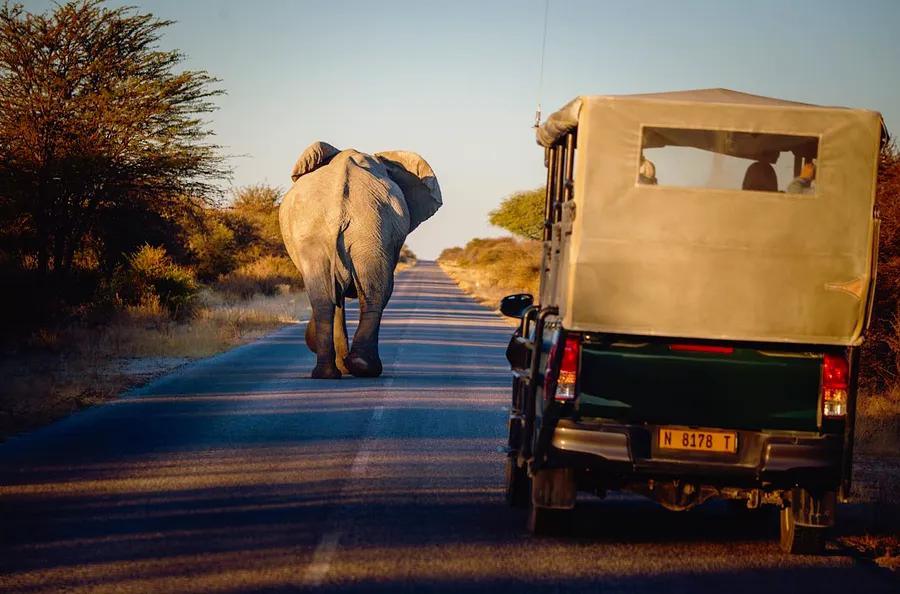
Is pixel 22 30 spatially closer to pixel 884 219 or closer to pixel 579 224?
pixel 884 219

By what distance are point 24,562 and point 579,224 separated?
3.49 m

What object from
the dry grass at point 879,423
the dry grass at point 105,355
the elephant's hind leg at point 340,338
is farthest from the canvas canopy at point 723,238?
the elephant's hind leg at point 340,338

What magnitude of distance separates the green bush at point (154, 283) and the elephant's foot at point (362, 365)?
9805 mm

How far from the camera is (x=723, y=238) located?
6.86m

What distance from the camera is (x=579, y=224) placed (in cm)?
690

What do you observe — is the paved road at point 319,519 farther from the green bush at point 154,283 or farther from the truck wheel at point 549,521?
the green bush at point 154,283

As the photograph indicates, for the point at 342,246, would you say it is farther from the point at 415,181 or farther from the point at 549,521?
the point at 549,521

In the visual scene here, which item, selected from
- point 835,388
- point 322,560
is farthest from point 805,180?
point 322,560

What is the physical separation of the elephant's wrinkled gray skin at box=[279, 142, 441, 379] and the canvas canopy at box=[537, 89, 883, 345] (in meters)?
8.55

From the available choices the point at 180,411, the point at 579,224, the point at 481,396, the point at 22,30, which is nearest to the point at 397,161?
the point at 481,396

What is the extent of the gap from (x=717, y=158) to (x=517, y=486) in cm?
258

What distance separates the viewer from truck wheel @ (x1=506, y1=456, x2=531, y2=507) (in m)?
8.12

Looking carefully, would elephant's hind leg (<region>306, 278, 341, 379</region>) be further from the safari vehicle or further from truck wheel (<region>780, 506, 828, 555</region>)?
truck wheel (<region>780, 506, 828, 555</region>)

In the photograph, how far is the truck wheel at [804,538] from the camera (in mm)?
7098
